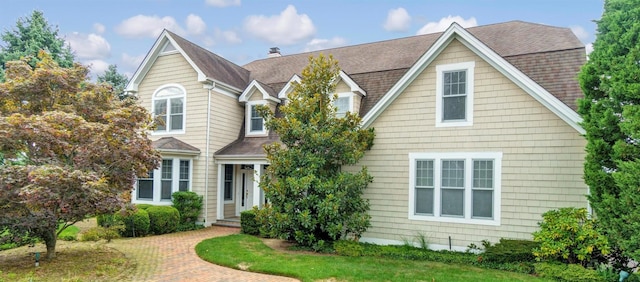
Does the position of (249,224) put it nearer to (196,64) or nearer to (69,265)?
(69,265)

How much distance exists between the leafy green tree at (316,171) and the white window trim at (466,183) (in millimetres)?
1346

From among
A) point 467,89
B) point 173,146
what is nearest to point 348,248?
point 467,89

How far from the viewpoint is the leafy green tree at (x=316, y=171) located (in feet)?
33.1

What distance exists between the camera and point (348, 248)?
9.87 m

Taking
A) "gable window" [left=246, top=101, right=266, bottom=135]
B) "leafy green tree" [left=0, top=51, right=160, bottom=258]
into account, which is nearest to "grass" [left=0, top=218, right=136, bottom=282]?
"leafy green tree" [left=0, top=51, right=160, bottom=258]

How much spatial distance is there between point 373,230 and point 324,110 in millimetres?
3992

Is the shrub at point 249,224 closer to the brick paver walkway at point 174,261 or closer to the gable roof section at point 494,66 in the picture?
the brick paver walkway at point 174,261

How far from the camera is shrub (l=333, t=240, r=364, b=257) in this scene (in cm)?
973

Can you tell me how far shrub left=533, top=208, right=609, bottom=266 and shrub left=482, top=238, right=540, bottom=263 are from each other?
339 mm

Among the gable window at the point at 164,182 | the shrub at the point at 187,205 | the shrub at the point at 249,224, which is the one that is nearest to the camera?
the shrub at the point at 249,224

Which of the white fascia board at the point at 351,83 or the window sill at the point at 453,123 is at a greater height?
the white fascia board at the point at 351,83

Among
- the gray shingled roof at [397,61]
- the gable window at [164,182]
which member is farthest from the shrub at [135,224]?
the gray shingled roof at [397,61]

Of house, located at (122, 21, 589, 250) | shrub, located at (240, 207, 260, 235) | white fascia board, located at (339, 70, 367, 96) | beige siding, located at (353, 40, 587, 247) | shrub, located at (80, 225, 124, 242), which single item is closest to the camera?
beige siding, located at (353, 40, 587, 247)

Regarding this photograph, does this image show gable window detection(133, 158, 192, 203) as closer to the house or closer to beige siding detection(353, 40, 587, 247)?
the house
